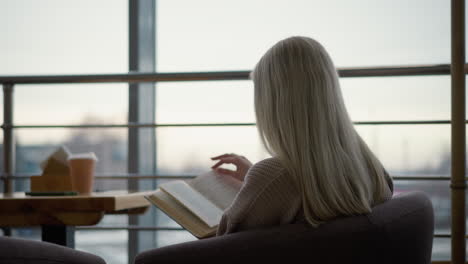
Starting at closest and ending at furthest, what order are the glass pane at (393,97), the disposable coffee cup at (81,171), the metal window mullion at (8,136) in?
1. the disposable coffee cup at (81,171)
2. the metal window mullion at (8,136)
3. the glass pane at (393,97)

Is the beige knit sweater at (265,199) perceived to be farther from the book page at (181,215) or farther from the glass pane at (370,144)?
the glass pane at (370,144)

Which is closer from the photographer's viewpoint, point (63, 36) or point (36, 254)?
point (36, 254)

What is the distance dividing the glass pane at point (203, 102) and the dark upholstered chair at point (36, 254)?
2.22 meters

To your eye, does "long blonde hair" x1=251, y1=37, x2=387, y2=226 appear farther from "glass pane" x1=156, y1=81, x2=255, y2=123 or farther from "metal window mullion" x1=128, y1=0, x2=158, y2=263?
Result: "glass pane" x1=156, y1=81, x2=255, y2=123

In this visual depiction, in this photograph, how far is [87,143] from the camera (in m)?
3.65

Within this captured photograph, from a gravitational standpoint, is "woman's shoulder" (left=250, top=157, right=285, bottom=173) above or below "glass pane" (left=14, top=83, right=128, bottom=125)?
below

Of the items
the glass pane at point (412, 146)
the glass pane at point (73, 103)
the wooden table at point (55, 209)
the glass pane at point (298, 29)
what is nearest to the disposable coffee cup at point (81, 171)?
the wooden table at point (55, 209)

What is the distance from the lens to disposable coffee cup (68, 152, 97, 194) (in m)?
1.67

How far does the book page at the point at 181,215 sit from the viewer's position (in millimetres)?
1221

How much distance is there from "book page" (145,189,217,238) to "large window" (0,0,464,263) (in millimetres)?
1865

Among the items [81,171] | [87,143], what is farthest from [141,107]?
[81,171]

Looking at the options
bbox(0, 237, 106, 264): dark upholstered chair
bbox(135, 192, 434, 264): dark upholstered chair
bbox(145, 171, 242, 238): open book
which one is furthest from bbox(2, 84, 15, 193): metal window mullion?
bbox(135, 192, 434, 264): dark upholstered chair

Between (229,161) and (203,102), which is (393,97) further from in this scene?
(229,161)

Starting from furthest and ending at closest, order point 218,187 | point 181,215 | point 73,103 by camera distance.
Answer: point 73,103 → point 218,187 → point 181,215
